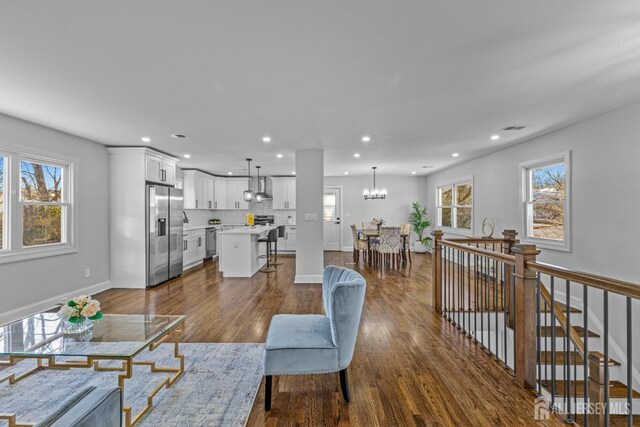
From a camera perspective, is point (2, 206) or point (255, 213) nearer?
point (2, 206)

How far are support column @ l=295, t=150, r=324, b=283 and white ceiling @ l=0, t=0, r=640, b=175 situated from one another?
1.19 meters

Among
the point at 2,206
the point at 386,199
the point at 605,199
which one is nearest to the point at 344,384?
the point at 605,199

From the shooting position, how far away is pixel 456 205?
7570 millimetres

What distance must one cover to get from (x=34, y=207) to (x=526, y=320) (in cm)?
571

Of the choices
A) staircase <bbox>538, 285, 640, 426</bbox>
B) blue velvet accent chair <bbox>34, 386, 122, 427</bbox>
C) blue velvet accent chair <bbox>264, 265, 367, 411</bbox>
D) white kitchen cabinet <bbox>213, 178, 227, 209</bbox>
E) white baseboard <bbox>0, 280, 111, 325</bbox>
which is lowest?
staircase <bbox>538, 285, 640, 426</bbox>

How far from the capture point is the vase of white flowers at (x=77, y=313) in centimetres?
212

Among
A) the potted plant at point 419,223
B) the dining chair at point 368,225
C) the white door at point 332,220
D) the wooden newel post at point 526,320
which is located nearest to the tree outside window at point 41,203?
the wooden newel post at point 526,320

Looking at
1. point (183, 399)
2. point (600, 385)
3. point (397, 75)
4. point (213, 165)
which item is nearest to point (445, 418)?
point (600, 385)

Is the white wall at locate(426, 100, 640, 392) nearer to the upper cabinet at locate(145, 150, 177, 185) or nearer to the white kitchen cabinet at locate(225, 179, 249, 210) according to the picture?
the upper cabinet at locate(145, 150, 177, 185)

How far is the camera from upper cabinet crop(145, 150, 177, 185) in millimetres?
5160

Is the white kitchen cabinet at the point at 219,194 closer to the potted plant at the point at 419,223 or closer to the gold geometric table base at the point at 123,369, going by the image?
the potted plant at the point at 419,223

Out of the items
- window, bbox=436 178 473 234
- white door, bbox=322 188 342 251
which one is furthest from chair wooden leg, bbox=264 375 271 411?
white door, bbox=322 188 342 251

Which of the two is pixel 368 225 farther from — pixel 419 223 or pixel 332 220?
pixel 419 223

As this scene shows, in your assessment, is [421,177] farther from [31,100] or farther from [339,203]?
[31,100]
